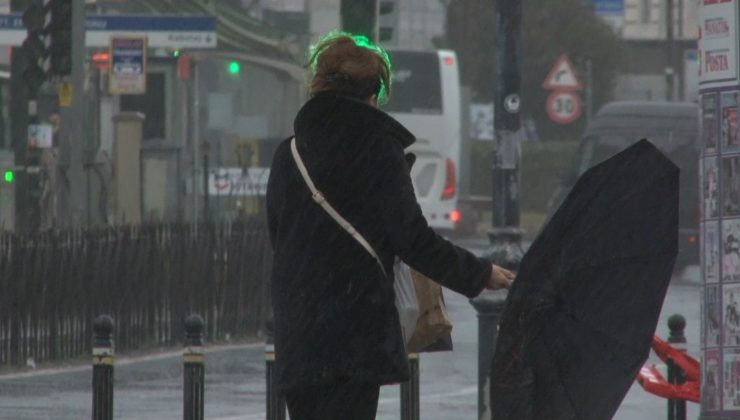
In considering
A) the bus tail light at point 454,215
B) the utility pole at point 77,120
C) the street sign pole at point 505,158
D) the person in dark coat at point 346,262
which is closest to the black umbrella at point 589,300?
the person in dark coat at point 346,262

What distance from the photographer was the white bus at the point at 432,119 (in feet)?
122

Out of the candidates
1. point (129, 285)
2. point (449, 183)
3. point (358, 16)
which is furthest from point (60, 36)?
point (449, 183)

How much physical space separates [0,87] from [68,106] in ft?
44.3

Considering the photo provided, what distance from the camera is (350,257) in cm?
555

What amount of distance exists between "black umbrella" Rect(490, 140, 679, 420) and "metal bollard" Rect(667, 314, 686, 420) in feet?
14.4

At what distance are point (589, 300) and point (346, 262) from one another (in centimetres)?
99

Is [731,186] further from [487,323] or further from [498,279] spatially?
[498,279]

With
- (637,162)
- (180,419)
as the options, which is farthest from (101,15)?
(637,162)

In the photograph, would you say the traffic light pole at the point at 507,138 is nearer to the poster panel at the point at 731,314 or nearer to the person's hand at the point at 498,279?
the poster panel at the point at 731,314

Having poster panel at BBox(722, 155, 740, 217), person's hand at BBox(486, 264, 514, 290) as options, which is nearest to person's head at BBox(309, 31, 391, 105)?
person's hand at BBox(486, 264, 514, 290)

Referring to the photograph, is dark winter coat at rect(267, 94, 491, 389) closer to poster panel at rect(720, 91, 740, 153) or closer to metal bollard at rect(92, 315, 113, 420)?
metal bollard at rect(92, 315, 113, 420)

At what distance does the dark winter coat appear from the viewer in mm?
5539

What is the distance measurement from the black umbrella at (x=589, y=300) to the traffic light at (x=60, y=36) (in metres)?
13.3

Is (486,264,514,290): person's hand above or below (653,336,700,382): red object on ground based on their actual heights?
above
